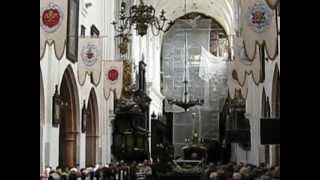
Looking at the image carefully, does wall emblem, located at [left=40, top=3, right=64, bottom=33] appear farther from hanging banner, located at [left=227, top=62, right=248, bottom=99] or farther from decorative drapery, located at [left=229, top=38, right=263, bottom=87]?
hanging banner, located at [left=227, top=62, right=248, bottom=99]

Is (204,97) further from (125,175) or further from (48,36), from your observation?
(48,36)

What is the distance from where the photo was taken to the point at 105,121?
2273 cm

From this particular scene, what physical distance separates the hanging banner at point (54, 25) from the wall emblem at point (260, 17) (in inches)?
136

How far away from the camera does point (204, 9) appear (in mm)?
43656

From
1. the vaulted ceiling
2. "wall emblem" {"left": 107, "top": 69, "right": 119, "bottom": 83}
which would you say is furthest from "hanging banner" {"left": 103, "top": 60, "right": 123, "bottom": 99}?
the vaulted ceiling

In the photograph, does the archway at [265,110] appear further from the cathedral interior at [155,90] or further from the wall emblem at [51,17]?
the wall emblem at [51,17]

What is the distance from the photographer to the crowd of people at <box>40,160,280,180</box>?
11180 millimetres

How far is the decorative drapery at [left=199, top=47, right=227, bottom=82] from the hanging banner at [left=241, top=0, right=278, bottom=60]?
3018 cm

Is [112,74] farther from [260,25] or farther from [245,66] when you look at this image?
[260,25]

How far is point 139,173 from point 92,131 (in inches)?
130

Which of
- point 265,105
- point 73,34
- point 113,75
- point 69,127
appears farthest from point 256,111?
point 73,34

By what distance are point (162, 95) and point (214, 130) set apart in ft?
14.4

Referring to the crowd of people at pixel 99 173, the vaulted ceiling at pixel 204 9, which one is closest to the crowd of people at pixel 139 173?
the crowd of people at pixel 99 173
